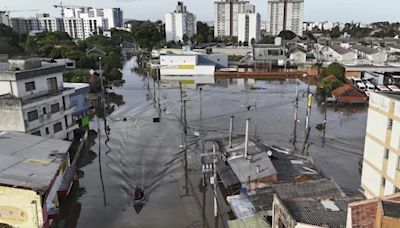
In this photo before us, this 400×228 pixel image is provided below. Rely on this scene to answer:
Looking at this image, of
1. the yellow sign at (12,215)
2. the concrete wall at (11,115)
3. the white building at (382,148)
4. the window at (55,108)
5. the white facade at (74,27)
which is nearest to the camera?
the yellow sign at (12,215)

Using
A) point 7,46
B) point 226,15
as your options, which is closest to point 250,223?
point 7,46

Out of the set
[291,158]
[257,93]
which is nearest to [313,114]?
[257,93]

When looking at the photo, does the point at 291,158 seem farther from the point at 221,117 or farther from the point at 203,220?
the point at 221,117

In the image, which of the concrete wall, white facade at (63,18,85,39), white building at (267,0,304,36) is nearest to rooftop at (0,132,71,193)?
the concrete wall

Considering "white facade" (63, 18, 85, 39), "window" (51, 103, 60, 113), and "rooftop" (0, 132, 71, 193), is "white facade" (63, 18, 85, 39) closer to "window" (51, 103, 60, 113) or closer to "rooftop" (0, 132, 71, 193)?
"window" (51, 103, 60, 113)

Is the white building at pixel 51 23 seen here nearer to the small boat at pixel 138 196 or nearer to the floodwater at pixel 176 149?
the floodwater at pixel 176 149

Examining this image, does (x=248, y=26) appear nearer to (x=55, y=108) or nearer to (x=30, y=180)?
(x=55, y=108)

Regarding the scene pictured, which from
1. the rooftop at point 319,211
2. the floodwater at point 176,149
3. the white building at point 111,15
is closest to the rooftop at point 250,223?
the rooftop at point 319,211
